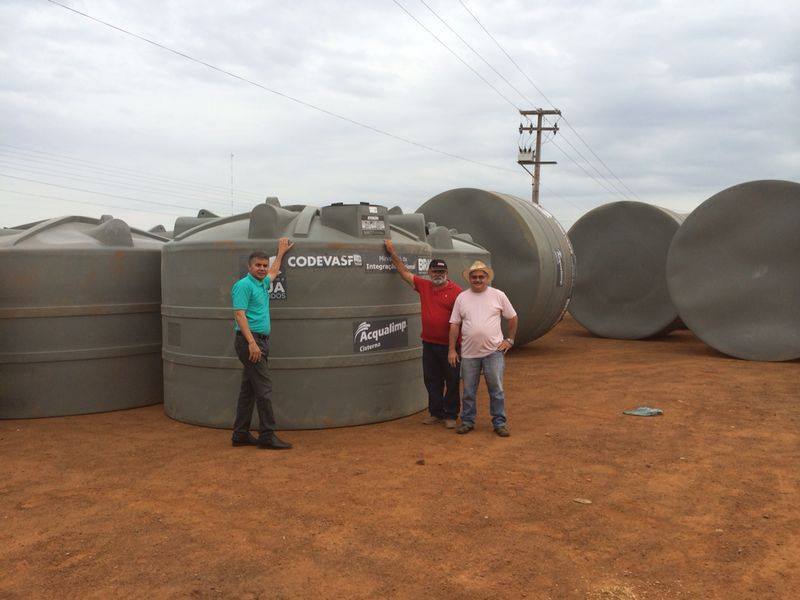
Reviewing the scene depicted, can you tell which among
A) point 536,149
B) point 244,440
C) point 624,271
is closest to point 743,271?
point 624,271

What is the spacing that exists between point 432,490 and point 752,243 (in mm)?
9395

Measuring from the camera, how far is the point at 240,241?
23.1ft

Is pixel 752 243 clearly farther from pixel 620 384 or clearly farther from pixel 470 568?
pixel 470 568

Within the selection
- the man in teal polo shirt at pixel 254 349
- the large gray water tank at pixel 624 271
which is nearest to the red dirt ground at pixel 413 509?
the man in teal polo shirt at pixel 254 349

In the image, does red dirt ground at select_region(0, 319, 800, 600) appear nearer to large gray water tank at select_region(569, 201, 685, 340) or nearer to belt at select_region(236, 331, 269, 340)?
belt at select_region(236, 331, 269, 340)

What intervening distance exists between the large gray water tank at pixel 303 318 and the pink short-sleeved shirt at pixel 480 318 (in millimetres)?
840

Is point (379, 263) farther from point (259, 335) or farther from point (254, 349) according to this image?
point (254, 349)

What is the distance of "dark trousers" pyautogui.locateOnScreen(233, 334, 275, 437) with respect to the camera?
6.39 m

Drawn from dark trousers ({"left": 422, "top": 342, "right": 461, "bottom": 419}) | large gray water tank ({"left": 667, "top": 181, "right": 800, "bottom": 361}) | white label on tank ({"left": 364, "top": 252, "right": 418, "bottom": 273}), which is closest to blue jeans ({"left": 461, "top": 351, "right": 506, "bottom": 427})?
dark trousers ({"left": 422, "top": 342, "right": 461, "bottom": 419})

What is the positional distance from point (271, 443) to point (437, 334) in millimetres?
2003

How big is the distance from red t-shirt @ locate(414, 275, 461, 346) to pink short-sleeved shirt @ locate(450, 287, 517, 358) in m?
0.21

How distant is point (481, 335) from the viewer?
22.7 feet

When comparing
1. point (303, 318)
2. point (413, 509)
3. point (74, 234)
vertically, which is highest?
point (74, 234)

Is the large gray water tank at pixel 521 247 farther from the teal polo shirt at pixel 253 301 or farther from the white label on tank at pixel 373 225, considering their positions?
the teal polo shirt at pixel 253 301
